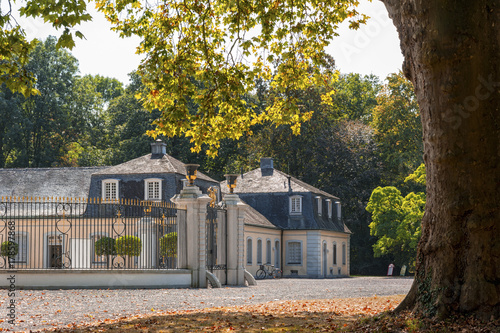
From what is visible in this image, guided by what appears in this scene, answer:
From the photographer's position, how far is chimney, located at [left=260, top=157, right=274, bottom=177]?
43.2 m

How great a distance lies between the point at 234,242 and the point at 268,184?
20401 millimetres

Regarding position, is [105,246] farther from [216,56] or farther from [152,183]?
[152,183]

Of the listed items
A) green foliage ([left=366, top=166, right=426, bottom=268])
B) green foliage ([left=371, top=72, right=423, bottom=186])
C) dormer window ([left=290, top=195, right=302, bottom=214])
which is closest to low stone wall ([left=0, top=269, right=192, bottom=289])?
dormer window ([left=290, top=195, right=302, bottom=214])

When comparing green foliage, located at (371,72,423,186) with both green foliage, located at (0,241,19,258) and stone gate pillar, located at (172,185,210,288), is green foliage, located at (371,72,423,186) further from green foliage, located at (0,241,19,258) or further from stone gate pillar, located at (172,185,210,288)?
green foliage, located at (0,241,19,258)

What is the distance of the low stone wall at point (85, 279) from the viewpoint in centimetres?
1803

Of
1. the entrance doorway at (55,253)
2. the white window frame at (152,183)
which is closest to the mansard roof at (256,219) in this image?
the white window frame at (152,183)

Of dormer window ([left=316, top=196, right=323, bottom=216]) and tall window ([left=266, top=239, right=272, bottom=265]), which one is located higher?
dormer window ([left=316, top=196, right=323, bottom=216])

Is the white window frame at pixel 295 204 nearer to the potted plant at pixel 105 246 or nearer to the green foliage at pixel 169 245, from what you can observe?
the green foliage at pixel 169 245

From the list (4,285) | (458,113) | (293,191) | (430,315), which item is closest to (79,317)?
(430,315)

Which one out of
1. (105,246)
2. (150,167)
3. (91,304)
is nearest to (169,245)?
(105,246)

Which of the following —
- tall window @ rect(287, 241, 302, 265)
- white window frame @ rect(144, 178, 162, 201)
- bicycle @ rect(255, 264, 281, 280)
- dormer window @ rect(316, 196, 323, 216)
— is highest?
white window frame @ rect(144, 178, 162, 201)

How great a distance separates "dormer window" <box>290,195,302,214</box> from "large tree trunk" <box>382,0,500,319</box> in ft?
110

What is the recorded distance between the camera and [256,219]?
38.2 metres

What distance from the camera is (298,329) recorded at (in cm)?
857
